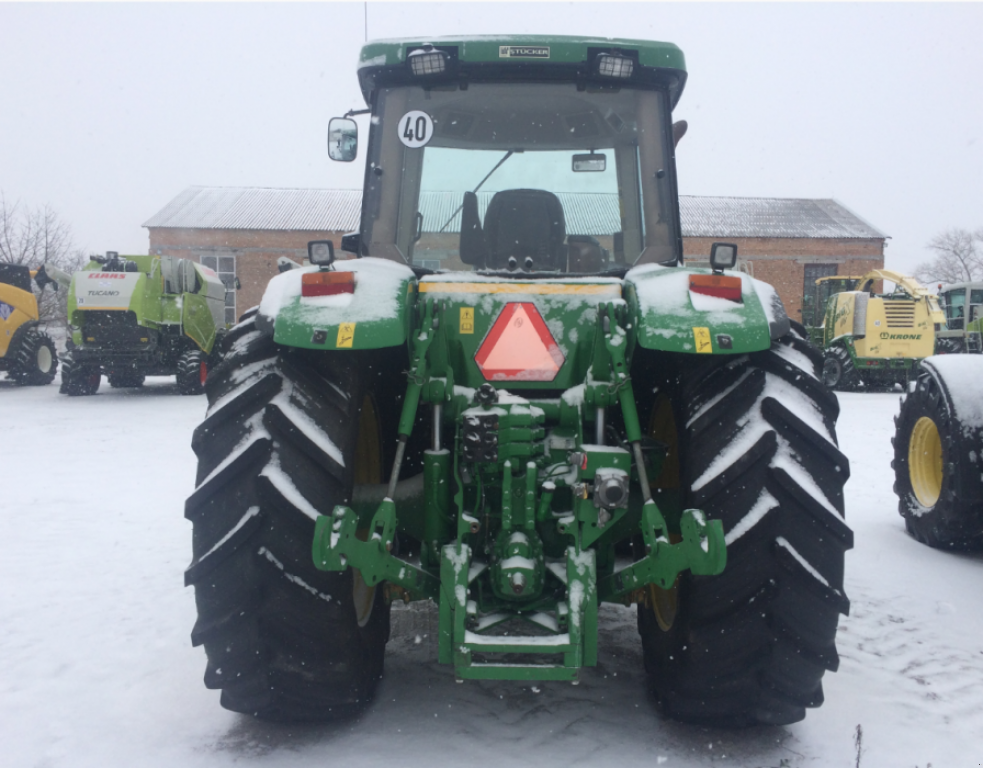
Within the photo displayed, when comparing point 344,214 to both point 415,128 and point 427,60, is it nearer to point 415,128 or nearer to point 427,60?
point 415,128

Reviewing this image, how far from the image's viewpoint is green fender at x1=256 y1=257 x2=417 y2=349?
2.34 meters

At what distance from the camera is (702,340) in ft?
7.56

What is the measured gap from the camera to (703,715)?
2.36 metres

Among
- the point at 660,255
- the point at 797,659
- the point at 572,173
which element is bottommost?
the point at 797,659

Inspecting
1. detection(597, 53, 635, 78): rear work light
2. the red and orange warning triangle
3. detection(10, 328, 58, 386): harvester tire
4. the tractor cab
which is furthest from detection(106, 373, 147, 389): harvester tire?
the red and orange warning triangle

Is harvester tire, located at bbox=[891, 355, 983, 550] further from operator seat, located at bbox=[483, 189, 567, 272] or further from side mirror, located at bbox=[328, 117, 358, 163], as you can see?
side mirror, located at bbox=[328, 117, 358, 163]

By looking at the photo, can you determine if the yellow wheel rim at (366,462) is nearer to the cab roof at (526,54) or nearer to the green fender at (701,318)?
the green fender at (701,318)

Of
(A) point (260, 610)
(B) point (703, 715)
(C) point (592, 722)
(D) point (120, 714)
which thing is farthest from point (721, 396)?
(D) point (120, 714)

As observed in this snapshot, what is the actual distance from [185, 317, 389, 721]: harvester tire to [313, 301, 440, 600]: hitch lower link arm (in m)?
0.16

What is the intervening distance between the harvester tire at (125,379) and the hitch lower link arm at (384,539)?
13.0 meters

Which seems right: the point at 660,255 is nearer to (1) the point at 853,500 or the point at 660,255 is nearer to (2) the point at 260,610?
(2) the point at 260,610

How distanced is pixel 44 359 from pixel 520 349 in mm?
16283

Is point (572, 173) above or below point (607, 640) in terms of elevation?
above

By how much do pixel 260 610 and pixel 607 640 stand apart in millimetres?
1601
